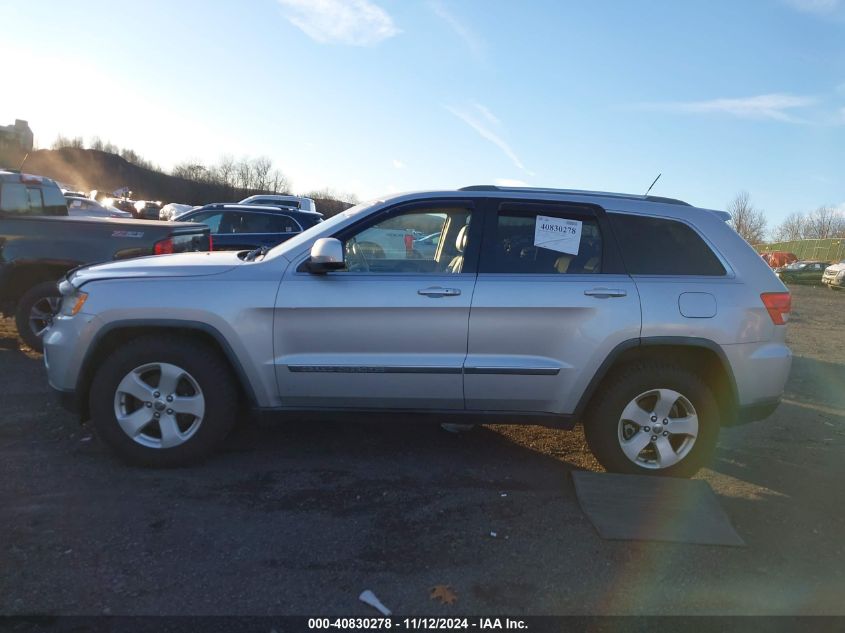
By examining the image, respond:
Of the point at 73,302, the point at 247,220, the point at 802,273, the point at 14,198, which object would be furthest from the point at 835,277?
the point at 73,302

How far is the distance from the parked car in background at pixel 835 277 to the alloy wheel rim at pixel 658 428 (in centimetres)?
2776

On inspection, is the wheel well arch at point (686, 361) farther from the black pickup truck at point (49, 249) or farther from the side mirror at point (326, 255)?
the black pickup truck at point (49, 249)

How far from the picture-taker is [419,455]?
4562 mm

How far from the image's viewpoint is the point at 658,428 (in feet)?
13.6

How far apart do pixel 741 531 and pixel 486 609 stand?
1766 millimetres

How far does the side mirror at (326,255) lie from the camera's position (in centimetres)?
386

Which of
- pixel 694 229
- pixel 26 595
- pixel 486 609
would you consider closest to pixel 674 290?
pixel 694 229

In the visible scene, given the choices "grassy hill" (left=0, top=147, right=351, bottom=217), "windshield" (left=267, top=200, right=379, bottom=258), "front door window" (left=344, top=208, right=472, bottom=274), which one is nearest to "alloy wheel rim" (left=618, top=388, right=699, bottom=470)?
"front door window" (left=344, top=208, right=472, bottom=274)

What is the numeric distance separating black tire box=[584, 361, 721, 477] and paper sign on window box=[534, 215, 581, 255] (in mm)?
873

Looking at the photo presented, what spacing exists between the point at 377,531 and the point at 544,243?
2068 mm

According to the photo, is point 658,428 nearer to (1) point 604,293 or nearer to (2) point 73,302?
(1) point 604,293

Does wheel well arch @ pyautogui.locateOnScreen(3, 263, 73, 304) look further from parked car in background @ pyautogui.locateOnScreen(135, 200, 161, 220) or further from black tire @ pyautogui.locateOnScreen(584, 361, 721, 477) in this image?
parked car in background @ pyautogui.locateOnScreen(135, 200, 161, 220)

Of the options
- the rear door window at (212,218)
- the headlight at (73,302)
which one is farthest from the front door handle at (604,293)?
the rear door window at (212,218)

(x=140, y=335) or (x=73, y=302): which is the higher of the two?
(x=73, y=302)
